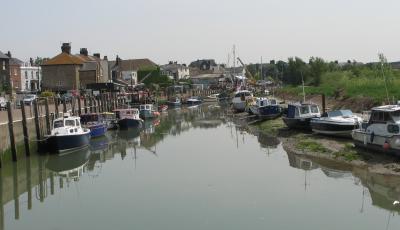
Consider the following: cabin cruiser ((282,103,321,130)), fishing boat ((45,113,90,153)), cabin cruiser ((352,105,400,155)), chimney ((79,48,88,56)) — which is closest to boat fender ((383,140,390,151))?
cabin cruiser ((352,105,400,155))

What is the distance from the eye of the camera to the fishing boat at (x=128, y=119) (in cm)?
4812

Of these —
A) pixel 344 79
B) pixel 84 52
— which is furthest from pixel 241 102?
pixel 84 52

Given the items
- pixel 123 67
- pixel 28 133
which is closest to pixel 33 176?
pixel 28 133

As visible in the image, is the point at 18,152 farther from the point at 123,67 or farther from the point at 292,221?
the point at 123,67

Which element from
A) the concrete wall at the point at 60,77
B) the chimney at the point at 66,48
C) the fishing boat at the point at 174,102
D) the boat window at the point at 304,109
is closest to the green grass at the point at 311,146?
the boat window at the point at 304,109

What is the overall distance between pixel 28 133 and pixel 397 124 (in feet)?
66.7

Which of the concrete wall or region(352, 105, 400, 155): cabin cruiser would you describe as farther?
the concrete wall

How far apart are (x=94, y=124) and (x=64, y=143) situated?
880cm

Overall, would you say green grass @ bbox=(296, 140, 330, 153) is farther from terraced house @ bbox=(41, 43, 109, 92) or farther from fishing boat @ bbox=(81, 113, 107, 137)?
terraced house @ bbox=(41, 43, 109, 92)

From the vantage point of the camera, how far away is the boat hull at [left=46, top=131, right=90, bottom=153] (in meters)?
31.8

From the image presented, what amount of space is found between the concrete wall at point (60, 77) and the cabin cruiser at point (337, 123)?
53.8 metres

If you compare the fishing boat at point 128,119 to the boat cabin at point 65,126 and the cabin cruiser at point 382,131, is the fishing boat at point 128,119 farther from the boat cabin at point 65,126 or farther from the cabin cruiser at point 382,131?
the cabin cruiser at point 382,131

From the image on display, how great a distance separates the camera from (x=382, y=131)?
24359 millimetres

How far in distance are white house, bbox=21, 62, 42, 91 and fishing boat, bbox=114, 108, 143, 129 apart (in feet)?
138
